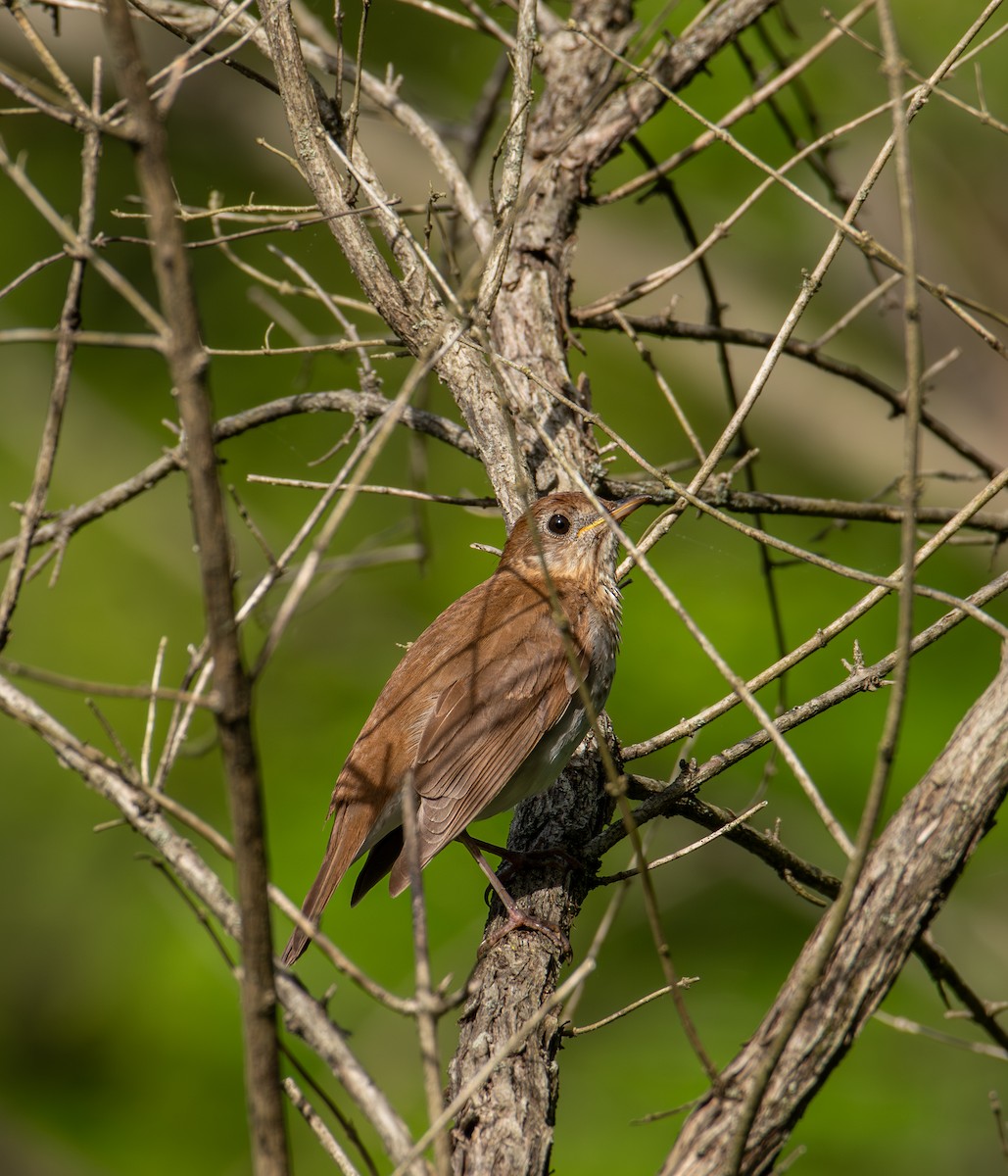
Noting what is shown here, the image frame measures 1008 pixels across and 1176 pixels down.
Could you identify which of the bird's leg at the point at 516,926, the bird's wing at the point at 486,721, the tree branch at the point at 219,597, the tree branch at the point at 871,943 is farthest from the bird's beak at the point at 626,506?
the tree branch at the point at 219,597

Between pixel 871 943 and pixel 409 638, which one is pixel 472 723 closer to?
pixel 871 943

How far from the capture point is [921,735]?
757cm

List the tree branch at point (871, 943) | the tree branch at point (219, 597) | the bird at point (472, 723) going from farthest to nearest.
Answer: the bird at point (472, 723)
the tree branch at point (871, 943)
the tree branch at point (219, 597)

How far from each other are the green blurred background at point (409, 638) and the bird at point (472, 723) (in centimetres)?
104

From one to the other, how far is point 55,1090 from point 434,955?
2682 mm

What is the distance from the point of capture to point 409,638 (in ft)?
27.7

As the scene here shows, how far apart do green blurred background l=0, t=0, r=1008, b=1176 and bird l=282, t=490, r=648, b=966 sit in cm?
104

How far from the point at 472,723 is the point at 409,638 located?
4414 millimetres

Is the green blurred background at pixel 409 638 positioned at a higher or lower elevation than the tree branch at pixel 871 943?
higher

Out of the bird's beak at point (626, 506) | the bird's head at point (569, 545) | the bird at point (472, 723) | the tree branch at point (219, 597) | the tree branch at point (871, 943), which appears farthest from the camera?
the bird's head at point (569, 545)

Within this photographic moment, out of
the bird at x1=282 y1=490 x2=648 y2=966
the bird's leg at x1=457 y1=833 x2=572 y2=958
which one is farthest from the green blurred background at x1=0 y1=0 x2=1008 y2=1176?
the bird's leg at x1=457 y1=833 x2=572 y2=958

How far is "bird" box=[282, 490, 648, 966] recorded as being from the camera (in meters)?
3.96

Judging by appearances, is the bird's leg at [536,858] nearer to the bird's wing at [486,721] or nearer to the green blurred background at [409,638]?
the bird's wing at [486,721]

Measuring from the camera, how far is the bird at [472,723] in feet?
13.0
